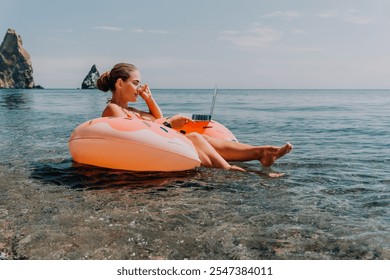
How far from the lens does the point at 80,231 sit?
2807mm

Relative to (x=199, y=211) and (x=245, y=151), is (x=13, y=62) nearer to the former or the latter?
(x=245, y=151)

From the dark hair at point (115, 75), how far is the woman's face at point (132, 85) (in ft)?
0.15

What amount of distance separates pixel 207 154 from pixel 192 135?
12.1 inches

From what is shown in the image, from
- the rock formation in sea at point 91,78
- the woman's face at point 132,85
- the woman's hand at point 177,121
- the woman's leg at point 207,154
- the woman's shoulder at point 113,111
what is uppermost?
the rock formation in sea at point 91,78

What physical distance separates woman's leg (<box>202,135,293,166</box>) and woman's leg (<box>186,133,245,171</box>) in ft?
0.78

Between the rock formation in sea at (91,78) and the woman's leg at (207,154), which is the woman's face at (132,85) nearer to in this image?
the woman's leg at (207,154)

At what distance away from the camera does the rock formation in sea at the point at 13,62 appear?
97.2 m

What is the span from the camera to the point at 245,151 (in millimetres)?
4941

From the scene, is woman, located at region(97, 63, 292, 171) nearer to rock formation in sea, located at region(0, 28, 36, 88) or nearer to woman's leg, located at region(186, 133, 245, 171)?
woman's leg, located at region(186, 133, 245, 171)

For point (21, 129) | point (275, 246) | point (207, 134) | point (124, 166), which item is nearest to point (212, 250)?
point (275, 246)

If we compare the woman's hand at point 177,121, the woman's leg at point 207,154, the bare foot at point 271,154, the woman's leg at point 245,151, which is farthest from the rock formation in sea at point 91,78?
the bare foot at point 271,154

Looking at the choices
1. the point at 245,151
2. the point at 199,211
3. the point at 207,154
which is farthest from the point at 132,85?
the point at 199,211

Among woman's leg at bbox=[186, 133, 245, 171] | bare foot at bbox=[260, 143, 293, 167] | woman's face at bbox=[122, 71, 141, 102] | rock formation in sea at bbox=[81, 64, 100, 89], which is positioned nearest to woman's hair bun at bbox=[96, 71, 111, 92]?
woman's face at bbox=[122, 71, 141, 102]

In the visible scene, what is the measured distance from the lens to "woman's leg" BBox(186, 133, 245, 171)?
15.5 ft
